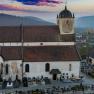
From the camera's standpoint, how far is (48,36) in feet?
245

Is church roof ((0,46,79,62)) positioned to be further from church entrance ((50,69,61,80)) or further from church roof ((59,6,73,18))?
church roof ((59,6,73,18))

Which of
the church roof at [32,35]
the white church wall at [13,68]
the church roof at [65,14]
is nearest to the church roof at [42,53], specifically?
the white church wall at [13,68]

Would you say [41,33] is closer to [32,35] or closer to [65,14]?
[32,35]

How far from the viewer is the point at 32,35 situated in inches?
2943

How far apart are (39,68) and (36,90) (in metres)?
11.3

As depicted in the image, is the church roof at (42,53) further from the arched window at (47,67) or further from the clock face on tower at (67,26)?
the clock face on tower at (67,26)

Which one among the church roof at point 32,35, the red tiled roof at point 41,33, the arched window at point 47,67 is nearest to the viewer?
the arched window at point 47,67

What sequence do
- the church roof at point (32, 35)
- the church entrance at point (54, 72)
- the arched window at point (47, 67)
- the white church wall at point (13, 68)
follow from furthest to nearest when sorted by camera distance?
the church roof at point (32, 35)
the arched window at point (47, 67)
the church entrance at point (54, 72)
the white church wall at point (13, 68)

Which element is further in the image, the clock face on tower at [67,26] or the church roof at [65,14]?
the clock face on tower at [67,26]

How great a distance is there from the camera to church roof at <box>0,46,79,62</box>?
71438 mm

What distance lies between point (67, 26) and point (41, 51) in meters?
7.21

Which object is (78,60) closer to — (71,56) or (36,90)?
(71,56)

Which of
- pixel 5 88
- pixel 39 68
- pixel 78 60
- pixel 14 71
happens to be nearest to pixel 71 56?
pixel 78 60

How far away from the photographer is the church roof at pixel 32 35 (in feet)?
242
